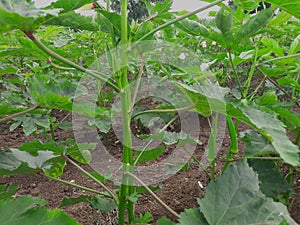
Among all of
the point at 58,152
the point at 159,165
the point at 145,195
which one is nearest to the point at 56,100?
the point at 58,152

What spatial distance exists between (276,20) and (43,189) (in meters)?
1.36

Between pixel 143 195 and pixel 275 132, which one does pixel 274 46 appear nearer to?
pixel 275 132

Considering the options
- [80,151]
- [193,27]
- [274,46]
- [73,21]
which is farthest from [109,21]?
[274,46]

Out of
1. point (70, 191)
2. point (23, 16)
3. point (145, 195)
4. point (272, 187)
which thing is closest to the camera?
point (23, 16)

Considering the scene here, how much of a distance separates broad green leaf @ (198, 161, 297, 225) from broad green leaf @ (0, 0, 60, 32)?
46cm

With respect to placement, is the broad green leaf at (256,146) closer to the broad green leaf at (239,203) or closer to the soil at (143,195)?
the broad green leaf at (239,203)

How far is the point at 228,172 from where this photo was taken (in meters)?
0.76

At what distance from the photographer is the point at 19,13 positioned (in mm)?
542

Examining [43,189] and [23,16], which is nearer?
[23,16]

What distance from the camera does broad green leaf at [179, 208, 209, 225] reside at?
704mm

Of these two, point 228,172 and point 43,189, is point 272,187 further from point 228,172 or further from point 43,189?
point 43,189

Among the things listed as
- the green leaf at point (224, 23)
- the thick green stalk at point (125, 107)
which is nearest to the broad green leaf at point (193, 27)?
the green leaf at point (224, 23)

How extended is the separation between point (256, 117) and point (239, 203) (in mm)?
205

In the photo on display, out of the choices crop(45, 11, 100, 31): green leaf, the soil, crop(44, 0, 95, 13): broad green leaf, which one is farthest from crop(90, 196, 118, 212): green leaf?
crop(44, 0, 95, 13): broad green leaf
